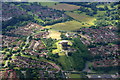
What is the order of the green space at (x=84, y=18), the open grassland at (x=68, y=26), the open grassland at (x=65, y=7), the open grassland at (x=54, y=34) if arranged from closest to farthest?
the open grassland at (x=54, y=34) < the open grassland at (x=68, y=26) < the green space at (x=84, y=18) < the open grassland at (x=65, y=7)

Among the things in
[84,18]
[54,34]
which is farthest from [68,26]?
[84,18]

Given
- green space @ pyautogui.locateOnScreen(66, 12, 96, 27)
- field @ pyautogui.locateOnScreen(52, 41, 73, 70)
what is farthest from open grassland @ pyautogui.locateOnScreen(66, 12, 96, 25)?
field @ pyautogui.locateOnScreen(52, 41, 73, 70)

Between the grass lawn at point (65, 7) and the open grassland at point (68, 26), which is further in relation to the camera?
the grass lawn at point (65, 7)

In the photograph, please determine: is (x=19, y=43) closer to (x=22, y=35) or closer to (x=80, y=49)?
(x=22, y=35)

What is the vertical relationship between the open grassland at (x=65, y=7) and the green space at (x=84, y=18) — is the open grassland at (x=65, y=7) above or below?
above

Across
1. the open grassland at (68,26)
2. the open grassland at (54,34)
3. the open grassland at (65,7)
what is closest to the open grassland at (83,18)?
the open grassland at (68,26)

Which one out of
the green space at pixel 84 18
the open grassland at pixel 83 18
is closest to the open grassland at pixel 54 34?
the green space at pixel 84 18

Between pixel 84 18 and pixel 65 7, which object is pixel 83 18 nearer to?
pixel 84 18

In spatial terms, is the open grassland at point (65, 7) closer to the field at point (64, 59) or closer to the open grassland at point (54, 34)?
the open grassland at point (54, 34)

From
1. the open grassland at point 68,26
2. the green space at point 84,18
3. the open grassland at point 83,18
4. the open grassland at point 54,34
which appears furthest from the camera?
the open grassland at point 83,18

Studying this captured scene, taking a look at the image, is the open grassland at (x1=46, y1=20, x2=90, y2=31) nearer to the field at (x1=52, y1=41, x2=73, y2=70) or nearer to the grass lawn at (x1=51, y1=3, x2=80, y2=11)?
the grass lawn at (x1=51, y1=3, x2=80, y2=11)

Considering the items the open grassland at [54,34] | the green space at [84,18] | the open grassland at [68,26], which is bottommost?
the open grassland at [54,34]

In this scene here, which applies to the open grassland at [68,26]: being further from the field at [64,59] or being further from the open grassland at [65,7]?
the field at [64,59]
